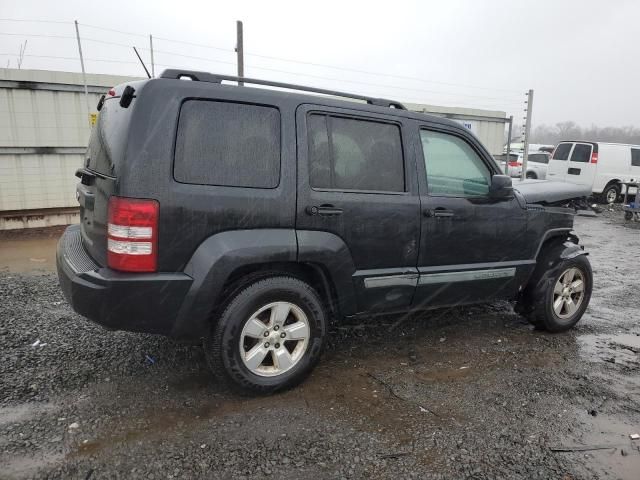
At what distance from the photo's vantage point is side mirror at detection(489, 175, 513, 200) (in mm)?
3811

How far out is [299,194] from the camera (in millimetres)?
3061

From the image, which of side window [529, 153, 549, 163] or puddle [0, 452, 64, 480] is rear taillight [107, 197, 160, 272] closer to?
puddle [0, 452, 64, 480]


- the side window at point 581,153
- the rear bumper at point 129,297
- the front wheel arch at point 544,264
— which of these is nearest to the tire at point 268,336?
the rear bumper at point 129,297

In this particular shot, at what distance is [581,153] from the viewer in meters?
16.4

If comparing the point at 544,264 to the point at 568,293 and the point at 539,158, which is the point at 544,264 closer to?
the point at 568,293

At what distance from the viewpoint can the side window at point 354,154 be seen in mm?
3195

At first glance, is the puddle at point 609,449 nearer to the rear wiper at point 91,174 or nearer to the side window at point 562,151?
the rear wiper at point 91,174

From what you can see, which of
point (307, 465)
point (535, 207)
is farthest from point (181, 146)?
point (535, 207)

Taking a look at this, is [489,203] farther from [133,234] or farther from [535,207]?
[133,234]

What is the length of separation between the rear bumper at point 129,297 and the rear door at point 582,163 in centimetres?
1666

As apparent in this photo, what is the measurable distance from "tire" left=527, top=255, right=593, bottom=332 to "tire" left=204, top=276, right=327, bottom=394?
224 cm

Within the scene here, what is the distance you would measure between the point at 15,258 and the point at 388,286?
21.0ft

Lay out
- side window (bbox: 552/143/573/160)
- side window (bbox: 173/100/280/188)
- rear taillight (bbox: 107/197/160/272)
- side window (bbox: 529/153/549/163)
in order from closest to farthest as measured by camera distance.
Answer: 1. rear taillight (bbox: 107/197/160/272)
2. side window (bbox: 173/100/280/188)
3. side window (bbox: 552/143/573/160)
4. side window (bbox: 529/153/549/163)

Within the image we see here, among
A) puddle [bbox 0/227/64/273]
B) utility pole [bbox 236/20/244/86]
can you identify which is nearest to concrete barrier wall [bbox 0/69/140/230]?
puddle [bbox 0/227/64/273]
